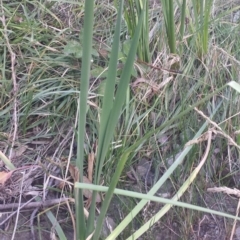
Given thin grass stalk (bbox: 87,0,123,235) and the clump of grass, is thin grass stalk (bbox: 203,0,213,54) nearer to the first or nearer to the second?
the clump of grass

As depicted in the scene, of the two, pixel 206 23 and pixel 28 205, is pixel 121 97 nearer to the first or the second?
pixel 28 205

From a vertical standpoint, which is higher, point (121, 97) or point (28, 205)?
point (121, 97)

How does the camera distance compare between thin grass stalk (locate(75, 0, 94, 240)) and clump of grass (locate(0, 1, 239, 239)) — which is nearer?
thin grass stalk (locate(75, 0, 94, 240))

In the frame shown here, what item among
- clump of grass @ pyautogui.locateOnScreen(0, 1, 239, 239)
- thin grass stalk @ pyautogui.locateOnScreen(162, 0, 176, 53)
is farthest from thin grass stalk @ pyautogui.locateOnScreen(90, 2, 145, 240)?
thin grass stalk @ pyautogui.locateOnScreen(162, 0, 176, 53)

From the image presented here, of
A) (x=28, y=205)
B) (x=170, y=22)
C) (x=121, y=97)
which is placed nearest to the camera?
(x=121, y=97)

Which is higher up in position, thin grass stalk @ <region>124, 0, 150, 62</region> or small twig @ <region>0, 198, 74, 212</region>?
thin grass stalk @ <region>124, 0, 150, 62</region>

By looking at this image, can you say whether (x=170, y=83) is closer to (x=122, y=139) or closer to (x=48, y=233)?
(x=122, y=139)

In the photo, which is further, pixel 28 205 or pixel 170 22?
pixel 170 22

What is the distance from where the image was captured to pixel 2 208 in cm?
124

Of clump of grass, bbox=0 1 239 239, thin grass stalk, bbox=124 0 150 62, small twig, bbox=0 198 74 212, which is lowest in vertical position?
small twig, bbox=0 198 74 212

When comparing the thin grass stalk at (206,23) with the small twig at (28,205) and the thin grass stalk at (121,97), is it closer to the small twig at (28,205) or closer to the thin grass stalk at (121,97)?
the thin grass stalk at (121,97)

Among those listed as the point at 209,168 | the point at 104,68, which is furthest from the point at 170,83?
the point at 209,168

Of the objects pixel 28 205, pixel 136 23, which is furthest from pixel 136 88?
pixel 28 205

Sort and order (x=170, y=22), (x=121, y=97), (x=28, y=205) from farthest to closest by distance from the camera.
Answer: (x=170, y=22) → (x=28, y=205) → (x=121, y=97)
